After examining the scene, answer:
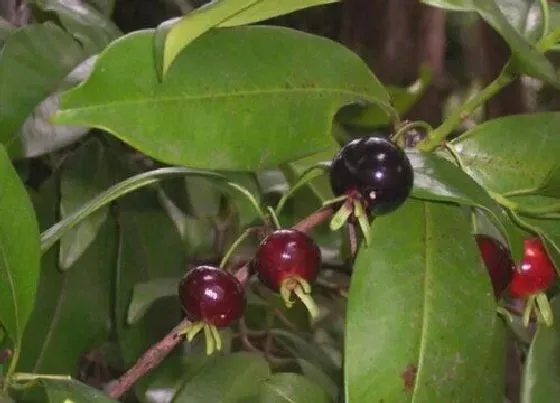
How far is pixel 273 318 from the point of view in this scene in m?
1.20

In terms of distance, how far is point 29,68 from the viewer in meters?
0.75

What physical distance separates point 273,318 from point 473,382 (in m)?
0.69

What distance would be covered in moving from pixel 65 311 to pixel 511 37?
2.00 ft

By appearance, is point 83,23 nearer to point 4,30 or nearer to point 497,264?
point 4,30

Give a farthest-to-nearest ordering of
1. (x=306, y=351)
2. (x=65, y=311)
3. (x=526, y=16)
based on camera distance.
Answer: (x=306, y=351) < (x=65, y=311) < (x=526, y=16)

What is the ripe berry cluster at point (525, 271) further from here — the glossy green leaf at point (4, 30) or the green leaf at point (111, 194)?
the glossy green leaf at point (4, 30)

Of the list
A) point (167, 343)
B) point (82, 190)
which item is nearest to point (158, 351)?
point (167, 343)

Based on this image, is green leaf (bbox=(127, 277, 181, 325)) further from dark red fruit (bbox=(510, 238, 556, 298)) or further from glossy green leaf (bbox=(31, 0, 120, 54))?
dark red fruit (bbox=(510, 238, 556, 298))

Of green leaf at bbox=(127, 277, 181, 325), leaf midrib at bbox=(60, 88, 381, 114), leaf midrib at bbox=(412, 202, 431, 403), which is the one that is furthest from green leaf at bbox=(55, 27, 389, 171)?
green leaf at bbox=(127, 277, 181, 325)

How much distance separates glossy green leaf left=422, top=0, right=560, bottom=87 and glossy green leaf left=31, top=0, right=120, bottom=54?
0.39 m

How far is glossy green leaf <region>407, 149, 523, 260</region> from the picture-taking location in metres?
0.52

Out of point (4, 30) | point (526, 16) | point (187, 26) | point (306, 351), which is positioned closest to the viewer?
point (187, 26)

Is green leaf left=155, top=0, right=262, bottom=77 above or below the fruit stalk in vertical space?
above

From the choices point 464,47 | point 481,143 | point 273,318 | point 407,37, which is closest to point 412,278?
point 481,143
